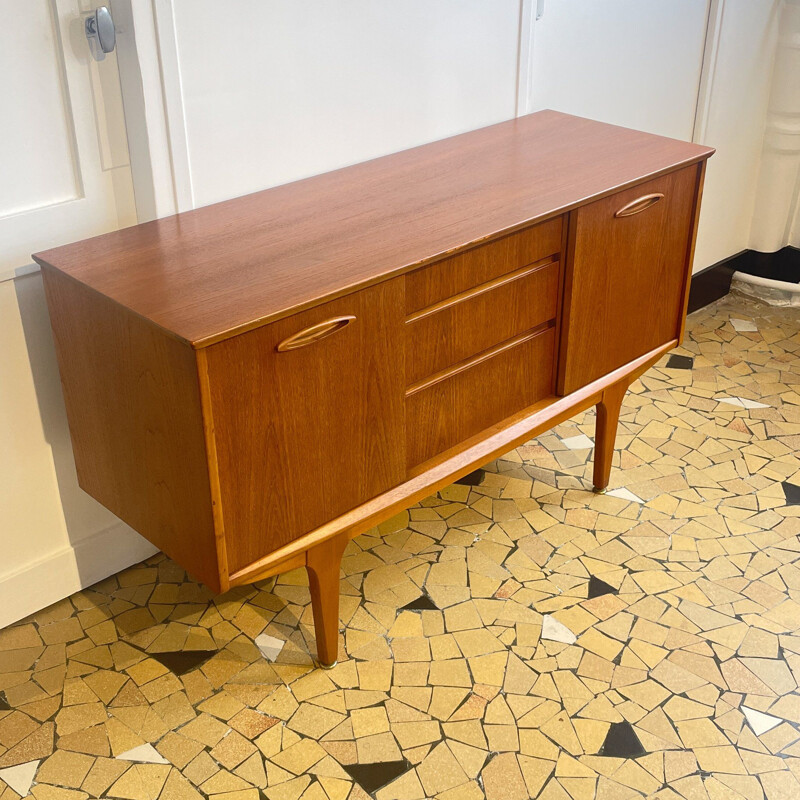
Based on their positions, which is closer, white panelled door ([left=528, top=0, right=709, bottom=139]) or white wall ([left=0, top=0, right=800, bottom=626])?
white wall ([left=0, top=0, right=800, bottom=626])

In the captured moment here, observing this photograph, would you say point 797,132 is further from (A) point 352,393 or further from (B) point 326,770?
(B) point 326,770

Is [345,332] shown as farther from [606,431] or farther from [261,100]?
[606,431]

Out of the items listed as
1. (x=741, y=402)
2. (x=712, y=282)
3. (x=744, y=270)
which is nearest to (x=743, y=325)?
(x=712, y=282)

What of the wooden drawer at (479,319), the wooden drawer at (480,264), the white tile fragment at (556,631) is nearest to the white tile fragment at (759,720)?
the white tile fragment at (556,631)

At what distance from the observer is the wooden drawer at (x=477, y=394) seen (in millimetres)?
2037

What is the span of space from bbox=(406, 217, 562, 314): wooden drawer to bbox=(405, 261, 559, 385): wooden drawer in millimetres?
22

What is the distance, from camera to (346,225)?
2010mm

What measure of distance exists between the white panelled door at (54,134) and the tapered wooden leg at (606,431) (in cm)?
126

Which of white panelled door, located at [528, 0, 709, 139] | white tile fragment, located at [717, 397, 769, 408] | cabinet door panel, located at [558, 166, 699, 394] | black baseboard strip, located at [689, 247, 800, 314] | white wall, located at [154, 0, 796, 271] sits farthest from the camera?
black baseboard strip, located at [689, 247, 800, 314]

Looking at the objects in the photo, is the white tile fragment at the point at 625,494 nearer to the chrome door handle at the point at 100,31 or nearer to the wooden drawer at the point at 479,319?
the wooden drawer at the point at 479,319

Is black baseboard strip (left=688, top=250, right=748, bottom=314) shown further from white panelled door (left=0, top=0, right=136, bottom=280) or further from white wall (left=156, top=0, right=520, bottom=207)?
white panelled door (left=0, top=0, right=136, bottom=280)

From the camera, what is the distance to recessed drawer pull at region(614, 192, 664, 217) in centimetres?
221

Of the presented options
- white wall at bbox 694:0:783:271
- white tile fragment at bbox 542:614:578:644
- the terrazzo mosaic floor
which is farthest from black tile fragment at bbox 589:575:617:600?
white wall at bbox 694:0:783:271

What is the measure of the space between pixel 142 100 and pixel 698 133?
2050 millimetres
